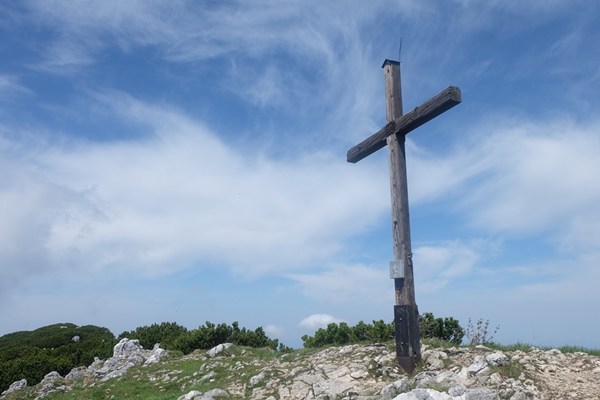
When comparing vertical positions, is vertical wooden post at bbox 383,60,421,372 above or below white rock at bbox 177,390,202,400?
above

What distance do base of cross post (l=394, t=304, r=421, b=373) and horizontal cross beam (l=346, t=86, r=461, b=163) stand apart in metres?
3.87

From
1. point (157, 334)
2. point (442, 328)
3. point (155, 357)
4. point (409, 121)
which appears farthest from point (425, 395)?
point (157, 334)

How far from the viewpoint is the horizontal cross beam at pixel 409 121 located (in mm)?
11133

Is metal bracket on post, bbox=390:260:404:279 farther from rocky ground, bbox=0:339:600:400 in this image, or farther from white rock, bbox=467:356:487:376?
white rock, bbox=467:356:487:376

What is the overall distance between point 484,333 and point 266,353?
6.67 meters

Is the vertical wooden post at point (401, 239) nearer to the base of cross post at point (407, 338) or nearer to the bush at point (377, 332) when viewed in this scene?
→ the base of cross post at point (407, 338)

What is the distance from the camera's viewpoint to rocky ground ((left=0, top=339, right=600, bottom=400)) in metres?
9.45

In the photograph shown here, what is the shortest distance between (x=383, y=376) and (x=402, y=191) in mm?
3914

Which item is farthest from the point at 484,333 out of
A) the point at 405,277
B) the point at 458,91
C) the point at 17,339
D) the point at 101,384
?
the point at 17,339

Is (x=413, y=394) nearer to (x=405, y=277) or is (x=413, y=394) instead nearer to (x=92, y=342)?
(x=405, y=277)

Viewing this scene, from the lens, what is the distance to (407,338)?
452 inches

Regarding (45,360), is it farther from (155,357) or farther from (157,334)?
(155,357)

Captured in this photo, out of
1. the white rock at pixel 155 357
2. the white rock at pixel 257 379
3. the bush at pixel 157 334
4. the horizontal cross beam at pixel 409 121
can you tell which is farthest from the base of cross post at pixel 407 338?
the bush at pixel 157 334

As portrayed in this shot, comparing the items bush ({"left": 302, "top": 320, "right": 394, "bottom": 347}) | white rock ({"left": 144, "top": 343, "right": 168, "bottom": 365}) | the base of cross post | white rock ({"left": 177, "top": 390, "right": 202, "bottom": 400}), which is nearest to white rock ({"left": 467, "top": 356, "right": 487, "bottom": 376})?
the base of cross post
